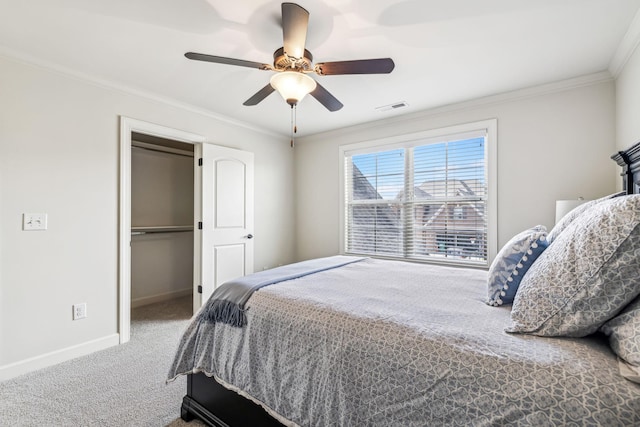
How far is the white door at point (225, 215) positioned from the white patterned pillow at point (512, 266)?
2918 mm

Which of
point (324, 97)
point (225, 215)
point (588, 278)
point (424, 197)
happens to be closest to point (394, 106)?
point (424, 197)

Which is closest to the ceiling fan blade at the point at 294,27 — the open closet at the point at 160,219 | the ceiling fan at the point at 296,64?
the ceiling fan at the point at 296,64

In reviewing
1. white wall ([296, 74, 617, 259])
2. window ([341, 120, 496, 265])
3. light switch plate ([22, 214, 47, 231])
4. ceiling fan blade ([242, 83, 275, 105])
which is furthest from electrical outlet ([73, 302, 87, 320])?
white wall ([296, 74, 617, 259])

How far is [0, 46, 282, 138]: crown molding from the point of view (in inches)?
87.3

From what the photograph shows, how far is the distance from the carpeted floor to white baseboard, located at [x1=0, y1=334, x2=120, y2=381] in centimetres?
6

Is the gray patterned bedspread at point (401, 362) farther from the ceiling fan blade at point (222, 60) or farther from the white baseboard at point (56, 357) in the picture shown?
the white baseboard at point (56, 357)

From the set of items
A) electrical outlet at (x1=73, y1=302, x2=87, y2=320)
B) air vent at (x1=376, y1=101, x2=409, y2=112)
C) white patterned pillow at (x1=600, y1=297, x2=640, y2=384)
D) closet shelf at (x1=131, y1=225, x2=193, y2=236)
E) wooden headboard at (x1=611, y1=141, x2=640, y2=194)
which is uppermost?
air vent at (x1=376, y1=101, x2=409, y2=112)

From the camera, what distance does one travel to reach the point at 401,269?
2293 millimetres

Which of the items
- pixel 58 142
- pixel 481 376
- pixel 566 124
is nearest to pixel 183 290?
pixel 58 142

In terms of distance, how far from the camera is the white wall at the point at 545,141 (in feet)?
8.46

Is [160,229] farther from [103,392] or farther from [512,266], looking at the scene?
[512,266]

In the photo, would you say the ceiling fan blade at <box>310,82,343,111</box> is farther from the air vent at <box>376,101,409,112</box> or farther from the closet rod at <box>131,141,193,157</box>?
the closet rod at <box>131,141,193,157</box>

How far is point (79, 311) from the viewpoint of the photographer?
2.54 m

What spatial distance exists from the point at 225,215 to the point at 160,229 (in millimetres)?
1274
